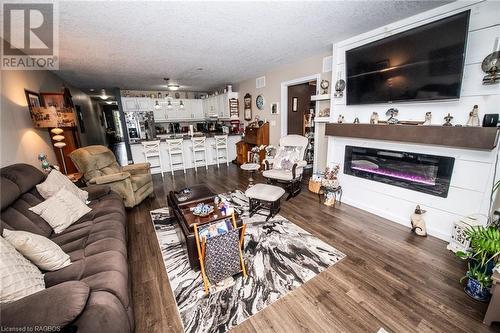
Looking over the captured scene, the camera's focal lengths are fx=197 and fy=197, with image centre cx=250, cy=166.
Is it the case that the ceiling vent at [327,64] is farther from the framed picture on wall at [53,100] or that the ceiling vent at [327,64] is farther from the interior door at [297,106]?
the framed picture on wall at [53,100]

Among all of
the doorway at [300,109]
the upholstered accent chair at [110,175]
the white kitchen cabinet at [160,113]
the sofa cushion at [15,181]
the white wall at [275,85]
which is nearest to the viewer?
the sofa cushion at [15,181]

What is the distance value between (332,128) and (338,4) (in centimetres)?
173

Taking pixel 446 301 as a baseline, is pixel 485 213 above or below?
above

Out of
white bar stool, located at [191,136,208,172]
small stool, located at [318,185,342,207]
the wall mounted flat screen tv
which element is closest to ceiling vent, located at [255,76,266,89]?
white bar stool, located at [191,136,208,172]

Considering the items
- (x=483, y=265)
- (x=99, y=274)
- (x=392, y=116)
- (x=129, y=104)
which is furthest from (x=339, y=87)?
(x=129, y=104)

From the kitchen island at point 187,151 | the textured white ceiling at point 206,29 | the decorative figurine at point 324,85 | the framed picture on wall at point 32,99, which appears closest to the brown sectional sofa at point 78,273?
the framed picture on wall at point 32,99

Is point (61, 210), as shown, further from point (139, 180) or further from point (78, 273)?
point (139, 180)

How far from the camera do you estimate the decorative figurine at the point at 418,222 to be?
2420 millimetres

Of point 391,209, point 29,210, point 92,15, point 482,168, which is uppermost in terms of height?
point 92,15

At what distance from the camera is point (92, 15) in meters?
1.98

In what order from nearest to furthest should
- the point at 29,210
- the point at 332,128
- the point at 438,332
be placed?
the point at 438,332 < the point at 29,210 < the point at 332,128

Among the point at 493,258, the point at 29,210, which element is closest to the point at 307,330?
the point at 493,258

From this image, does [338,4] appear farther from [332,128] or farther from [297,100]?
[297,100]

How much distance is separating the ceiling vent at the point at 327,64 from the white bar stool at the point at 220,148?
328 centimetres
